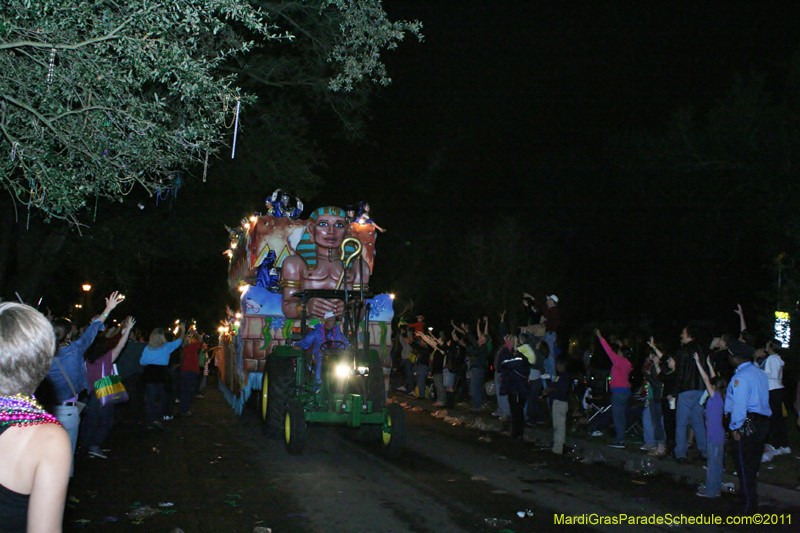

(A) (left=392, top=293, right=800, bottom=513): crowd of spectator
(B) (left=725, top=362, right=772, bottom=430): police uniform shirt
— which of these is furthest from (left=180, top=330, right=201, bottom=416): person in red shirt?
(B) (left=725, top=362, right=772, bottom=430): police uniform shirt

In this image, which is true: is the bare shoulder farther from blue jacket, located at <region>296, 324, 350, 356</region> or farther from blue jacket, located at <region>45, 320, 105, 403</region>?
blue jacket, located at <region>296, 324, 350, 356</region>

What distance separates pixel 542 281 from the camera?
3350 centimetres

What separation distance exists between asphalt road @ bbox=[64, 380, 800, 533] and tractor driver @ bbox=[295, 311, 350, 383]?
1.34m

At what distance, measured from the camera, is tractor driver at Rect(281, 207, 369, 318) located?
43.2 ft

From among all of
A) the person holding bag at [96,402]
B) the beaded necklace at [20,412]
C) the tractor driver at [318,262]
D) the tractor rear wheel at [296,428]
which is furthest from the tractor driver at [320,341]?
the beaded necklace at [20,412]

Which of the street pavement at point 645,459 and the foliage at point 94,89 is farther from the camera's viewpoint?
the street pavement at point 645,459

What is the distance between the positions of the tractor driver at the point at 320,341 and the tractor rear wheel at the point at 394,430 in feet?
4.34

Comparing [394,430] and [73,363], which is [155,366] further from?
[73,363]

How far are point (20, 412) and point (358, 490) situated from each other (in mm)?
6067

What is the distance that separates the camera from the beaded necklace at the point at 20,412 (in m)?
2.45

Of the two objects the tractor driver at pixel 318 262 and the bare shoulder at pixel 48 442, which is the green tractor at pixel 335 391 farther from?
the bare shoulder at pixel 48 442

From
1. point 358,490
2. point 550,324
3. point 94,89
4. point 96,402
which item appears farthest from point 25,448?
point 550,324

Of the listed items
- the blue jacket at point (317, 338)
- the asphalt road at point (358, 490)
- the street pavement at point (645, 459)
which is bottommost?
the asphalt road at point (358, 490)

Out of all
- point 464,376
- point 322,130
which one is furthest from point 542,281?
point 322,130
